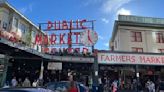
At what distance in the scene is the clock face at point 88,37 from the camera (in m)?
25.9

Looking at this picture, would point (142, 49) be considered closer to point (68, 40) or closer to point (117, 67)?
point (117, 67)

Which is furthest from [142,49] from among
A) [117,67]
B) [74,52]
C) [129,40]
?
[74,52]

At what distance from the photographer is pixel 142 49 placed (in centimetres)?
3312

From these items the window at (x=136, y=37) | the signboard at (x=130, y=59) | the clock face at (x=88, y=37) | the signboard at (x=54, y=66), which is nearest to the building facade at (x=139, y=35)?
the window at (x=136, y=37)

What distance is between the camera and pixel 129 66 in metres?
26.5

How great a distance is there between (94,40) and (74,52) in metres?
2.82

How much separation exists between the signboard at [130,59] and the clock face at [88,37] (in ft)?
5.97

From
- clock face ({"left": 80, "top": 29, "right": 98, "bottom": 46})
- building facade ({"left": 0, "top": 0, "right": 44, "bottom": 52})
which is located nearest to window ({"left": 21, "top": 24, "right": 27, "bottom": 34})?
building facade ({"left": 0, "top": 0, "right": 44, "bottom": 52})

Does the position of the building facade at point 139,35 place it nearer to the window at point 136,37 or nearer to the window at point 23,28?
the window at point 136,37

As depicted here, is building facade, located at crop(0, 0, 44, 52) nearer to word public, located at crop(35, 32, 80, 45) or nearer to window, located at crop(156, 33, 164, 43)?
word public, located at crop(35, 32, 80, 45)

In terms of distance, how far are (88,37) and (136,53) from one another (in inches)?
218

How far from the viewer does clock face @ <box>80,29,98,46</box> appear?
25.9 m

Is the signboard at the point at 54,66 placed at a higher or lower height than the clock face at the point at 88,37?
lower

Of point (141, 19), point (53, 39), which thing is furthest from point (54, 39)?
point (141, 19)
